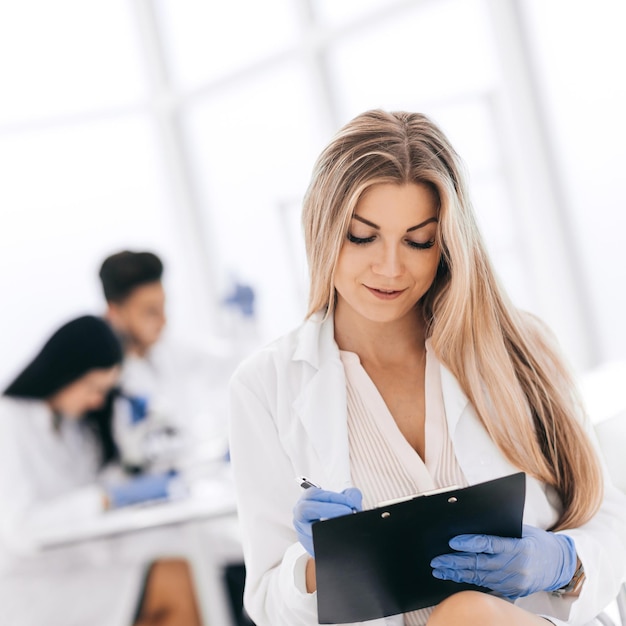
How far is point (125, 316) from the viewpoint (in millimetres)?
2945

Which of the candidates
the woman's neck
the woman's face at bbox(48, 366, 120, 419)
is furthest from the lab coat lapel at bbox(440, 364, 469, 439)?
the woman's face at bbox(48, 366, 120, 419)

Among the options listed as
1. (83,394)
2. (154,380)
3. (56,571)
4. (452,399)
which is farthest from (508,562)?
(154,380)

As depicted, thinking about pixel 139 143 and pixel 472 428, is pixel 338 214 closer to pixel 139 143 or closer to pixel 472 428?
pixel 472 428

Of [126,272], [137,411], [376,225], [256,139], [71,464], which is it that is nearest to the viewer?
[376,225]

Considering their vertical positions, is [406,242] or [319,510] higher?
[406,242]

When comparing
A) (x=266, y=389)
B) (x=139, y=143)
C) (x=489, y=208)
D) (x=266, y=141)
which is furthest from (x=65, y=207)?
(x=266, y=389)

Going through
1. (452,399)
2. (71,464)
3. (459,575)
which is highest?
(452,399)

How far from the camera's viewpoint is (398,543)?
1155 millimetres

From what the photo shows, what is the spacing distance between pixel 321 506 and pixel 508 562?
0.97 feet

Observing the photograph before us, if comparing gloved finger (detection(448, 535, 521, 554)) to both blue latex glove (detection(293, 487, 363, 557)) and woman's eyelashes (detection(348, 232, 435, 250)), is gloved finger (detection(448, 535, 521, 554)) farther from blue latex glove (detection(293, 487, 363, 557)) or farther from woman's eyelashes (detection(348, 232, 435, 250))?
woman's eyelashes (detection(348, 232, 435, 250))

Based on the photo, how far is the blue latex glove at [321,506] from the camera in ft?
3.92

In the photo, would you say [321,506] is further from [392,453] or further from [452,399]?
[452,399]

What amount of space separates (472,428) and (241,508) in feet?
1.39

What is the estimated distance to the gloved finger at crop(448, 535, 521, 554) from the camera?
1.21 m
